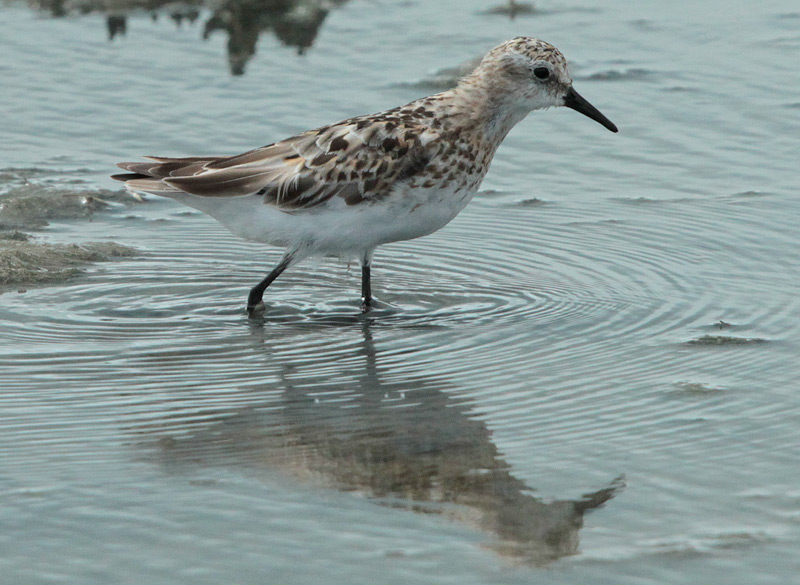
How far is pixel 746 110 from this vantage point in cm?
1065

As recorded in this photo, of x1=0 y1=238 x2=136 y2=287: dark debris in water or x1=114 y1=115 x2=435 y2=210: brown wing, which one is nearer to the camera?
x1=114 y1=115 x2=435 y2=210: brown wing

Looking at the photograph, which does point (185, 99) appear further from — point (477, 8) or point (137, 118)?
point (477, 8)

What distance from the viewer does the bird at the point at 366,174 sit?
24.2 feet

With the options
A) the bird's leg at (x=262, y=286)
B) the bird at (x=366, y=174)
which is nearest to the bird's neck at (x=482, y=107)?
the bird at (x=366, y=174)

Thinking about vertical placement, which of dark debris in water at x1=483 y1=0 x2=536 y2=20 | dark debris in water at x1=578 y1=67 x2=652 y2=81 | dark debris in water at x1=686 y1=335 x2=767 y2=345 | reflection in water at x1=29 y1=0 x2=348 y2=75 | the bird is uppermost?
dark debris in water at x1=483 y1=0 x2=536 y2=20

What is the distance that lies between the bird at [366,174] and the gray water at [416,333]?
1.43 feet

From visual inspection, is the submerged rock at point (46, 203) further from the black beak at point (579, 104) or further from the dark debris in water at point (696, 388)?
the dark debris in water at point (696, 388)

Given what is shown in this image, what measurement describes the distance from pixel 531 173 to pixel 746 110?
6.55ft

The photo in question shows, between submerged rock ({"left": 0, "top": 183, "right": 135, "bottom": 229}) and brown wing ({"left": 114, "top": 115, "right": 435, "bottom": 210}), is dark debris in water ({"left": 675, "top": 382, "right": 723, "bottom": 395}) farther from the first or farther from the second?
submerged rock ({"left": 0, "top": 183, "right": 135, "bottom": 229})

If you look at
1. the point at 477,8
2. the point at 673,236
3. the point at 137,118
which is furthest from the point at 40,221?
the point at 477,8

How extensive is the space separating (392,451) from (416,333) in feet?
5.50

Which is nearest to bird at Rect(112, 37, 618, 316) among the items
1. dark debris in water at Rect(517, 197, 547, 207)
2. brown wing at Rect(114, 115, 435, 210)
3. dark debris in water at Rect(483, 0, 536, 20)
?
brown wing at Rect(114, 115, 435, 210)

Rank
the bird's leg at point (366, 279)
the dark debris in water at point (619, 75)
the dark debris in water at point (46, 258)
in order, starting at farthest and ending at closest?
the dark debris in water at point (619, 75) → the dark debris in water at point (46, 258) → the bird's leg at point (366, 279)

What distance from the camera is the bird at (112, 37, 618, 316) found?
736cm
